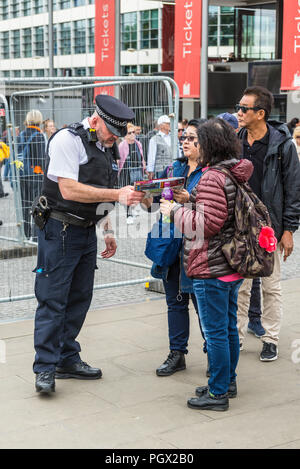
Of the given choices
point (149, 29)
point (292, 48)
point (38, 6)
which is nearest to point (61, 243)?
point (292, 48)

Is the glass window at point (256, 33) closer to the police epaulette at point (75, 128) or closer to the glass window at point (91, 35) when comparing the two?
the glass window at point (91, 35)

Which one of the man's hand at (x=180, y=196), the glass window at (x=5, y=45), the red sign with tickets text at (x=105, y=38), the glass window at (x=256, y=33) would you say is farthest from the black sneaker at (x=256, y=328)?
the glass window at (x=5, y=45)

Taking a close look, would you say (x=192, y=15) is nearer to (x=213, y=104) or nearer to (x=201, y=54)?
(x=201, y=54)

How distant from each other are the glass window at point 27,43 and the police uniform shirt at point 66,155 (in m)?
35.0

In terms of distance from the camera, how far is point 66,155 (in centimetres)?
441

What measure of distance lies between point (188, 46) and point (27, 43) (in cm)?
2658

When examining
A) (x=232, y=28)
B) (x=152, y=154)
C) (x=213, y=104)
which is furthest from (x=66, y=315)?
(x=232, y=28)

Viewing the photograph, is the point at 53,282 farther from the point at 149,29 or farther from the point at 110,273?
the point at 149,29

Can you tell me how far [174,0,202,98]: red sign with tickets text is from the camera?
14172mm

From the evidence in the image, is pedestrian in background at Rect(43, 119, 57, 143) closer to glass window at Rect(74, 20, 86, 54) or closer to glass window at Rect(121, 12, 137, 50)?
glass window at Rect(121, 12, 137, 50)

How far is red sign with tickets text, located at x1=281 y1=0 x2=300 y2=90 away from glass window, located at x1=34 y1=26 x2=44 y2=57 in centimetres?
2611

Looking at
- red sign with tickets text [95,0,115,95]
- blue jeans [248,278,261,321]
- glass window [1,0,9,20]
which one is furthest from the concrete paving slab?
glass window [1,0,9,20]
